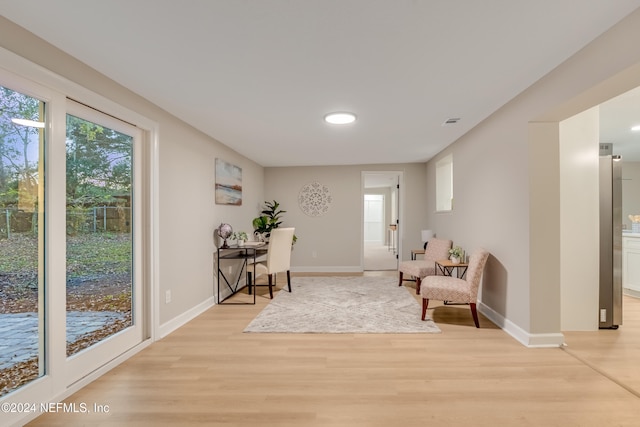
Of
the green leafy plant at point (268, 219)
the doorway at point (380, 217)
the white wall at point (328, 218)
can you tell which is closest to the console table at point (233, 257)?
→ the green leafy plant at point (268, 219)

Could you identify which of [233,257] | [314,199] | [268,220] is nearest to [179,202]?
[233,257]

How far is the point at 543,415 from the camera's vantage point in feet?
5.29

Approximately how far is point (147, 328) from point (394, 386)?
2.22 metres

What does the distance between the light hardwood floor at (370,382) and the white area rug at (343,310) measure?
0.18 m

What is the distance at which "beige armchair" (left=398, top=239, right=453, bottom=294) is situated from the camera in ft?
13.3

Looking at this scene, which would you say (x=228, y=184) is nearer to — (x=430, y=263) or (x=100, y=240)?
(x=100, y=240)

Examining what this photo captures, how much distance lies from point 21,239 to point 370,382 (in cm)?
230

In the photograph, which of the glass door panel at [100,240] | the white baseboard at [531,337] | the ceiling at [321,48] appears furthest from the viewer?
the white baseboard at [531,337]

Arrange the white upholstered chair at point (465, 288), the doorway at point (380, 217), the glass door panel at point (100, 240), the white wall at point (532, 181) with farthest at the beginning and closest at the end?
the doorway at point (380, 217) < the white upholstered chair at point (465, 288) < the glass door panel at point (100, 240) < the white wall at point (532, 181)

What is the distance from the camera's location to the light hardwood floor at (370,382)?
5.30 feet

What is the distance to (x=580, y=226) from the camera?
9.08ft

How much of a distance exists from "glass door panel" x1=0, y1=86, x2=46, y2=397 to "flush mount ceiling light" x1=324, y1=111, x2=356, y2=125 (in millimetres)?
2190

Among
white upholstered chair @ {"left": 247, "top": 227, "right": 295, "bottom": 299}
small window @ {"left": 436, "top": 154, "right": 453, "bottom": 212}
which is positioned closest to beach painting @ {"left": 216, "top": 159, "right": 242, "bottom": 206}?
white upholstered chair @ {"left": 247, "top": 227, "right": 295, "bottom": 299}

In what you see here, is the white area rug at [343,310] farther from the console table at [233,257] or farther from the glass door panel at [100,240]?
the glass door panel at [100,240]
